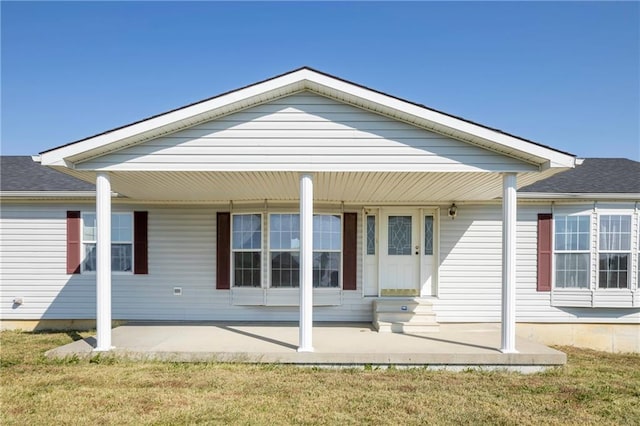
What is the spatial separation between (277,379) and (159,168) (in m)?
3.30

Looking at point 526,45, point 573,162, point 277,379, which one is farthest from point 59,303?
point 526,45

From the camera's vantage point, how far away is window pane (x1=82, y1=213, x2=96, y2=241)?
861cm

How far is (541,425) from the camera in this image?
Answer: 156 inches

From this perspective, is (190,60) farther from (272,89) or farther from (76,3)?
(272,89)

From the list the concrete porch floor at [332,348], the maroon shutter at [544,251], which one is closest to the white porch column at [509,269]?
the concrete porch floor at [332,348]

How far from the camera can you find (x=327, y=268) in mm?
8617

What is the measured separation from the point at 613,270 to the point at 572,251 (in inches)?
35.2

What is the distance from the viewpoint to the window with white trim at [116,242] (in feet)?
28.3

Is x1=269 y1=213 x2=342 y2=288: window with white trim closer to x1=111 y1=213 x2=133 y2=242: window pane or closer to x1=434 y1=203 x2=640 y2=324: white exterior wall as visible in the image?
x1=434 y1=203 x2=640 y2=324: white exterior wall

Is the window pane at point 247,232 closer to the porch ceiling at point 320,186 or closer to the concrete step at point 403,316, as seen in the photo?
the porch ceiling at point 320,186

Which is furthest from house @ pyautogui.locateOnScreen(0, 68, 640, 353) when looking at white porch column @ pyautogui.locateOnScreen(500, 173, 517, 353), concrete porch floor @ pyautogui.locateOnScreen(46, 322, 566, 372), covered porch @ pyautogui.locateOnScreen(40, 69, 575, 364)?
white porch column @ pyautogui.locateOnScreen(500, 173, 517, 353)

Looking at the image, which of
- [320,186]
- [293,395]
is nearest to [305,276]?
[293,395]

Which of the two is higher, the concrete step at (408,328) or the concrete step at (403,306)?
the concrete step at (403,306)

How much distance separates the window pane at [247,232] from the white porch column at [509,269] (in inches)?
193
